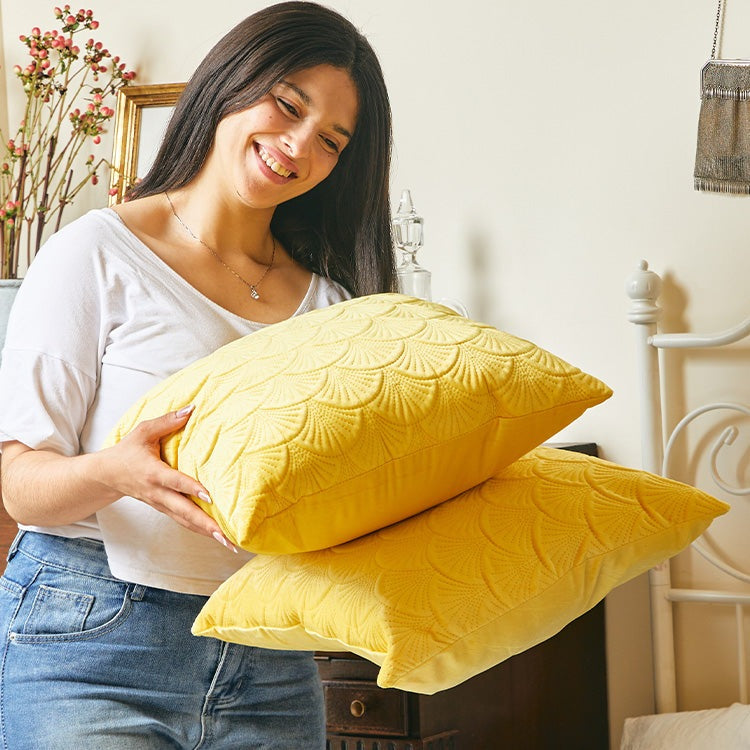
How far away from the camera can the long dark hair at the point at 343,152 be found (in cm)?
112

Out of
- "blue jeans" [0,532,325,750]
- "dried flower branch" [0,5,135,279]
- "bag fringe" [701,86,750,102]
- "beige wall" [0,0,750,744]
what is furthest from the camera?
"dried flower branch" [0,5,135,279]

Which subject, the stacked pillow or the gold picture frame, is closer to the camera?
the stacked pillow

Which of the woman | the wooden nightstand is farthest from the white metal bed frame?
the woman

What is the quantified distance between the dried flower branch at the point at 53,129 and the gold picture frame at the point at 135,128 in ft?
0.13

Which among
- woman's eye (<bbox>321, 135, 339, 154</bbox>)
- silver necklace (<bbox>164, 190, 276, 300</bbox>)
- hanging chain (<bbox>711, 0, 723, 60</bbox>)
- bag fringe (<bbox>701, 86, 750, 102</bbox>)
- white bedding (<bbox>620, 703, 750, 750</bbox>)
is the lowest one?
white bedding (<bbox>620, 703, 750, 750</bbox>)

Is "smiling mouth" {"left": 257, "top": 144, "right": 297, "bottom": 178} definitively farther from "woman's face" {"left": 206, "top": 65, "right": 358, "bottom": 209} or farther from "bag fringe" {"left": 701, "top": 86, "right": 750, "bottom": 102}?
"bag fringe" {"left": 701, "top": 86, "right": 750, "bottom": 102}

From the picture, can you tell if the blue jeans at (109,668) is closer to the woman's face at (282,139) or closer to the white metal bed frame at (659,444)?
the woman's face at (282,139)

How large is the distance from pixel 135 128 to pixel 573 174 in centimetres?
109

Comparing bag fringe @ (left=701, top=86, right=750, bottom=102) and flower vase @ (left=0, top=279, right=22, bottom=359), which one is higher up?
bag fringe @ (left=701, top=86, right=750, bottom=102)

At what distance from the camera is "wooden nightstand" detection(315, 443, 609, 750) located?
1.62 m

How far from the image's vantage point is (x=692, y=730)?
1.75 meters

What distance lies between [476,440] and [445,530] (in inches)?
3.3

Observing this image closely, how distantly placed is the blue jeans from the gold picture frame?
1.59 metres

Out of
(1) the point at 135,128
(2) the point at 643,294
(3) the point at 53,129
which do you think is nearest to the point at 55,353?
(2) the point at 643,294
